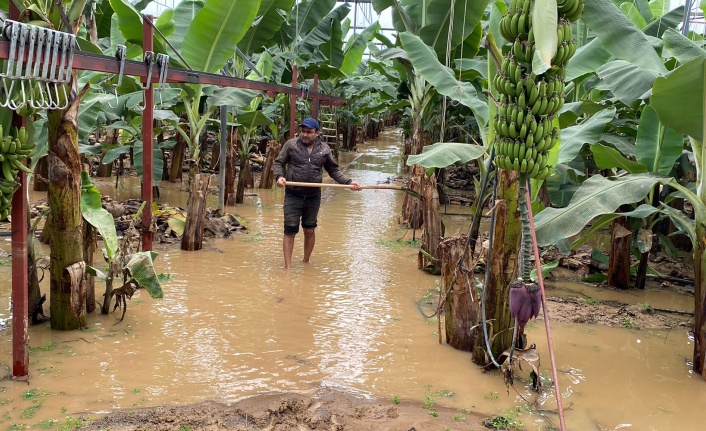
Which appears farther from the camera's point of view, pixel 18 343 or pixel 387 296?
pixel 387 296

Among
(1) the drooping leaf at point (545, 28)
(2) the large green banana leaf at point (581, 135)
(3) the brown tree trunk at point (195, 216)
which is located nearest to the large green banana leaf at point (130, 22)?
(3) the brown tree trunk at point (195, 216)

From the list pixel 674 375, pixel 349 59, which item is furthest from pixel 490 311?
pixel 349 59

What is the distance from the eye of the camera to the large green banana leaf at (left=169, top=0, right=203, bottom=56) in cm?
915

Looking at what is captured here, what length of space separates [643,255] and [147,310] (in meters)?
5.50

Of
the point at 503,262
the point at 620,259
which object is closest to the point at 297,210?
the point at 503,262

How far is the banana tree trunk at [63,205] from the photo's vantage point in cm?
486

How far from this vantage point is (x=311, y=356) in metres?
5.11

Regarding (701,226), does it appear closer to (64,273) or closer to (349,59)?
(64,273)

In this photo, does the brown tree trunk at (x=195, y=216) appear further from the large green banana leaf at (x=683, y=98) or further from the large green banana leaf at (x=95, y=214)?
the large green banana leaf at (x=683, y=98)

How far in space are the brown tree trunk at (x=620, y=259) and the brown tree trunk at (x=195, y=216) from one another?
499 cm

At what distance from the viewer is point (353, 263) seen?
8297 mm

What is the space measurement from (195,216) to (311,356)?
3.90 metres

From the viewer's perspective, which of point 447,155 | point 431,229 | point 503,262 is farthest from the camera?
point 431,229

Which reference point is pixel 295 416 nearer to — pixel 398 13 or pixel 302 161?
pixel 302 161
